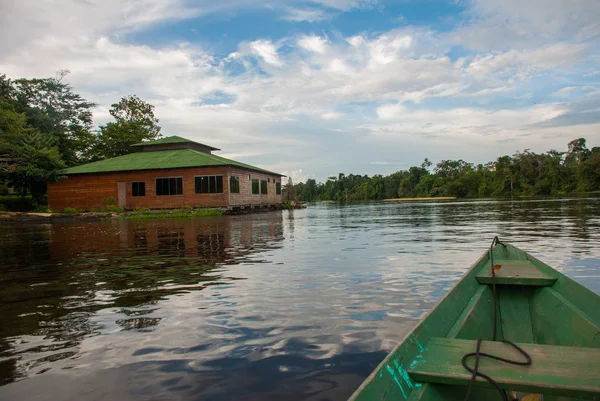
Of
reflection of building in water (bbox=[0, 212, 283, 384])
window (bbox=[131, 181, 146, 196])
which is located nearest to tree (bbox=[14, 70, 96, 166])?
window (bbox=[131, 181, 146, 196])

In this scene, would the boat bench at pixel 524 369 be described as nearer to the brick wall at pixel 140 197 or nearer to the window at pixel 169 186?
the brick wall at pixel 140 197

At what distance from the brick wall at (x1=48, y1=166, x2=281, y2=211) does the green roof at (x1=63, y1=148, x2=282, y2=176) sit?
40 centimetres

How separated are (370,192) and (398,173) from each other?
848 centimetres

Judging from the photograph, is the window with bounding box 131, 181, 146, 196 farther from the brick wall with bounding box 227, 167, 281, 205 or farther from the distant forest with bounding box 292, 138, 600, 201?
the distant forest with bounding box 292, 138, 600, 201

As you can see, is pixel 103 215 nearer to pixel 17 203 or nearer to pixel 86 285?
pixel 17 203

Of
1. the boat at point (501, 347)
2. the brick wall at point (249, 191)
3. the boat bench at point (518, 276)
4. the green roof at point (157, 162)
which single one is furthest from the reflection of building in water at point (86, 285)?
the brick wall at point (249, 191)

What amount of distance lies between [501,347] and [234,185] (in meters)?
28.8

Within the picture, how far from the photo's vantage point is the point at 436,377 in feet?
6.21

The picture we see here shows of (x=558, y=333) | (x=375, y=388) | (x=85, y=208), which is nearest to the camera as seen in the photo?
(x=375, y=388)

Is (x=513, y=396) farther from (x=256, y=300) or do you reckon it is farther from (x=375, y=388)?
(x=256, y=300)

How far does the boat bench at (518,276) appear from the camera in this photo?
3.57 meters

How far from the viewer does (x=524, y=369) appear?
2.00m

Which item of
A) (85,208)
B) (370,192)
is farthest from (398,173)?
(85,208)

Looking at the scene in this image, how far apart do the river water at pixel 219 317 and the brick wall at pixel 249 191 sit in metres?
21.5
